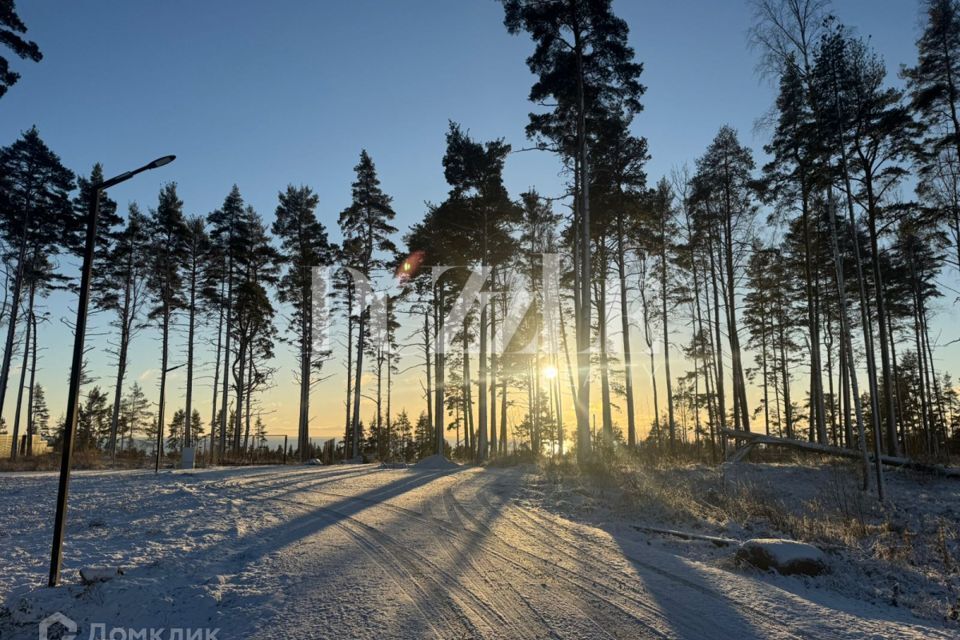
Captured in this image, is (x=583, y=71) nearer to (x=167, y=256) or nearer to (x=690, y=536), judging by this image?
(x=690, y=536)

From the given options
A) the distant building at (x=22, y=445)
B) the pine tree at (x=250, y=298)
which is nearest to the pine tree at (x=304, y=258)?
the pine tree at (x=250, y=298)

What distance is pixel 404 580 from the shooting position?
216 inches

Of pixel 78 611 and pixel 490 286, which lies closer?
pixel 78 611

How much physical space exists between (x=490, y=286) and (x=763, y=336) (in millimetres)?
19061

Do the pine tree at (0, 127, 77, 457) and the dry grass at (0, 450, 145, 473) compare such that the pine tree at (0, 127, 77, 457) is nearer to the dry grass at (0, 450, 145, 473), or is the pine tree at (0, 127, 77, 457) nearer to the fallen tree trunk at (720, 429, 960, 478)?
the dry grass at (0, 450, 145, 473)

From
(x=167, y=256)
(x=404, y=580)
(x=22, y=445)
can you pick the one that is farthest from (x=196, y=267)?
(x=404, y=580)

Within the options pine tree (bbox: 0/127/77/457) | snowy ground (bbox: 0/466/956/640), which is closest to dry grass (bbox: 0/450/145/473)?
pine tree (bbox: 0/127/77/457)

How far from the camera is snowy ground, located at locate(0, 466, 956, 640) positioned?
437 centimetres

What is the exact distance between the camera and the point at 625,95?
651 inches

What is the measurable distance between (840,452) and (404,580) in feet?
60.4

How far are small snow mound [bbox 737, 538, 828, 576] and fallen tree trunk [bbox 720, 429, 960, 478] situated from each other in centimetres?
1118

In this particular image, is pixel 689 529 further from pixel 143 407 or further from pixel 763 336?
pixel 143 407

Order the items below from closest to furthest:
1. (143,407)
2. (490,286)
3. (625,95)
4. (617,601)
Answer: (617,601) < (625,95) < (490,286) < (143,407)

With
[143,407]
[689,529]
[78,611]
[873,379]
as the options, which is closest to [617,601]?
[689,529]
